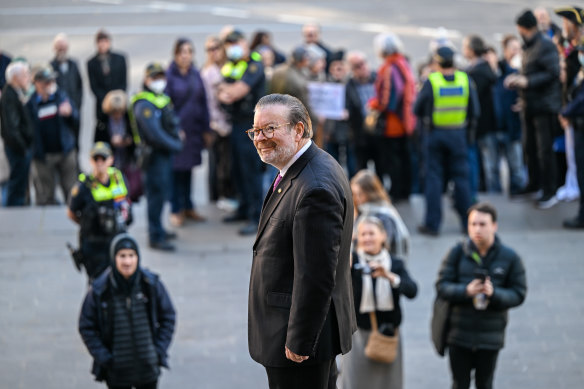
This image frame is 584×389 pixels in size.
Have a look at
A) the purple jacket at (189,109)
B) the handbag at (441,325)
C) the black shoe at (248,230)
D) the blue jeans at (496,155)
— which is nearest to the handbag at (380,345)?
the handbag at (441,325)

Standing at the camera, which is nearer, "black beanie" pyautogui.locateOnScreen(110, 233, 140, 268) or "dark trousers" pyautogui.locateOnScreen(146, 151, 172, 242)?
"black beanie" pyautogui.locateOnScreen(110, 233, 140, 268)

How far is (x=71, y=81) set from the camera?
15516 millimetres

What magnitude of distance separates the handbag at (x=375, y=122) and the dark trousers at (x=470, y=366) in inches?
219

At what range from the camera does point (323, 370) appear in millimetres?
5277

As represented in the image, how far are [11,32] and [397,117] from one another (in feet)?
46.9

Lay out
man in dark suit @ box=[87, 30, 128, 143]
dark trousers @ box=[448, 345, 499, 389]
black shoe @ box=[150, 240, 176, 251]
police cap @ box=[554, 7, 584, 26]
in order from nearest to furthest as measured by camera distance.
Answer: dark trousers @ box=[448, 345, 499, 389]
police cap @ box=[554, 7, 584, 26]
black shoe @ box=[150, 240, 176, 251]
man in dark suit @ box=[87, 30, 128, 143]

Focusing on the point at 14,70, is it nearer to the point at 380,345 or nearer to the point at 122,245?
the point at 122,245

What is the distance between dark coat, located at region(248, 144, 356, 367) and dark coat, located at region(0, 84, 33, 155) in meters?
8.35

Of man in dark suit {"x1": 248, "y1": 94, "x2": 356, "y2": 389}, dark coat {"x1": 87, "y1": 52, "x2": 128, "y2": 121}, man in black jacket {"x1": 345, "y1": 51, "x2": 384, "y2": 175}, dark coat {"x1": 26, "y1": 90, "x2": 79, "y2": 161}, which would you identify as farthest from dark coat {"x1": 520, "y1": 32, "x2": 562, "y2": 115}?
man in dark suit {"x1": 248, "y1": 94, "x2": 356, "y2": 389}

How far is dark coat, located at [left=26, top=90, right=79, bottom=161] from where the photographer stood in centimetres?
1340

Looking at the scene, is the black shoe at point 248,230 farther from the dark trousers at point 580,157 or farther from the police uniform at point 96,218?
the dark trousers at point 580,157

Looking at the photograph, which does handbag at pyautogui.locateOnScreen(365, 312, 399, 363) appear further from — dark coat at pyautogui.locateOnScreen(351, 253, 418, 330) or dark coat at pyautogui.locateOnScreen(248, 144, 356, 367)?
dark coat at pyautogui.locateOnScreen(248, 144, 356, 367)

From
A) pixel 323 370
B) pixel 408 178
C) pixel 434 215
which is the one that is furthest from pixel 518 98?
pixel 323 370

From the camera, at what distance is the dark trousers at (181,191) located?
42.5ft
